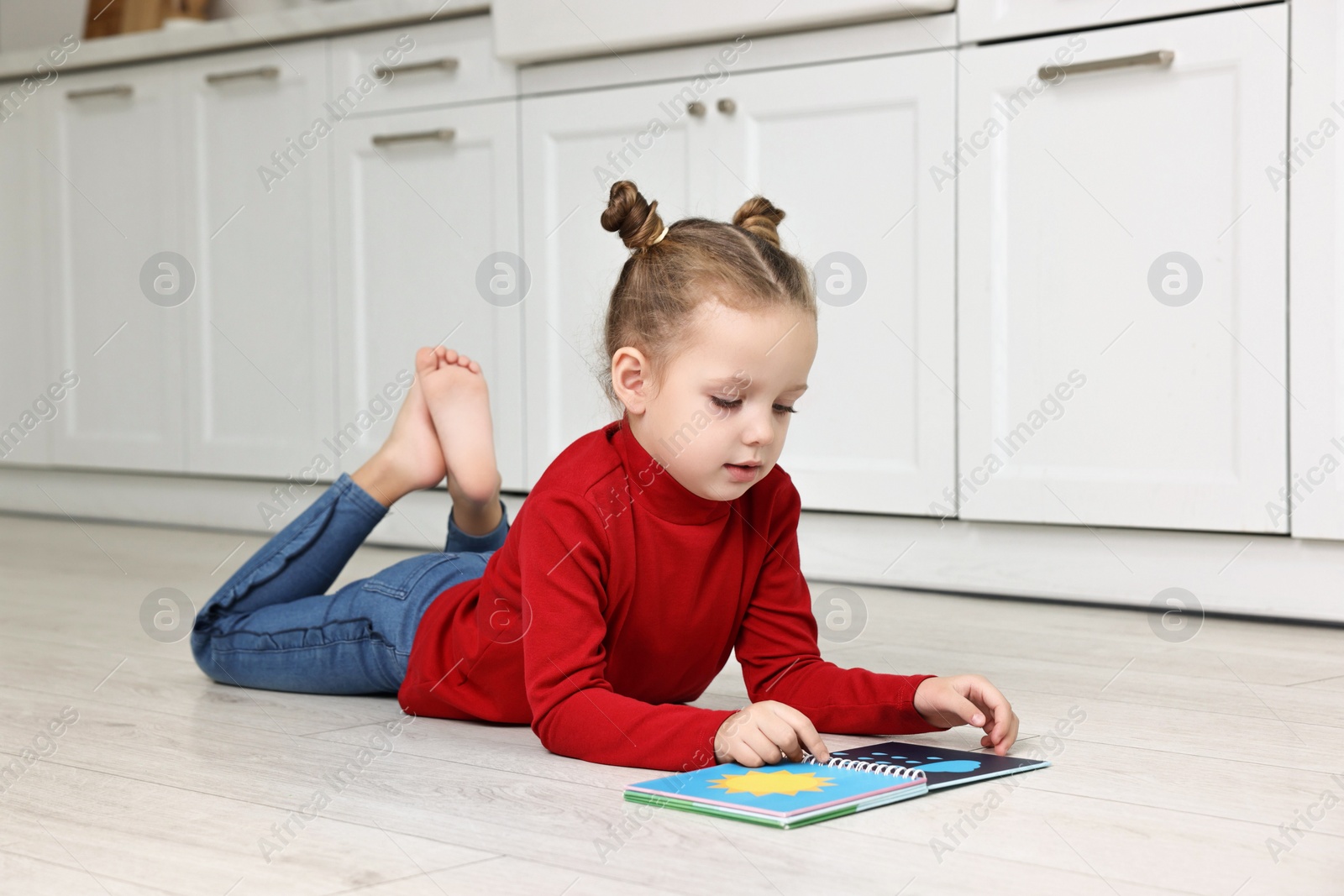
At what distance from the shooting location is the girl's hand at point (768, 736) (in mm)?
884

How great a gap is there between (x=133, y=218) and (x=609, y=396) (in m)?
1.98

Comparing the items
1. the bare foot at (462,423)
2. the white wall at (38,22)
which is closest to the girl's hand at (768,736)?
the bare foot at (462,423)

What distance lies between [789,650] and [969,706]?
0.58 feet

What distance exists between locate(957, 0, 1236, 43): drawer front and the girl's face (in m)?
0.95

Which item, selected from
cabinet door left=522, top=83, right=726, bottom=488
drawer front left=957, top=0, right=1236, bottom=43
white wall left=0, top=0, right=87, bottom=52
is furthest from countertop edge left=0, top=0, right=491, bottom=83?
drawer front left=957, top=0, right=1236, bottom=43

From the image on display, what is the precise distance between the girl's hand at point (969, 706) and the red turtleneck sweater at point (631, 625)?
0.02m

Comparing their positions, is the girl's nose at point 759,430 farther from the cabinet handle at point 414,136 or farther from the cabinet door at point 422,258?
the cabinet handle at point 414,136

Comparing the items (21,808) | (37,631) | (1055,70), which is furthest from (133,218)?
(21,808)

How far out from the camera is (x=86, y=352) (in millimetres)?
2797

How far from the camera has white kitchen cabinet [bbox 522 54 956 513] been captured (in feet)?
5.99

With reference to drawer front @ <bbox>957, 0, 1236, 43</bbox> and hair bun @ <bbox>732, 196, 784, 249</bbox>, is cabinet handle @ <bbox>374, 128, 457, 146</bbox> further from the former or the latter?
hair bun @ <bbox>732, 196, 784, 249</bbox>

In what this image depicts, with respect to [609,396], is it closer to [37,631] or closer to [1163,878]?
[1163,878]

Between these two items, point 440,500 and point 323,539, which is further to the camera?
point 440,500

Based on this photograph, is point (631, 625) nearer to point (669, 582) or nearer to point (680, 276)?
point (669, 582)
